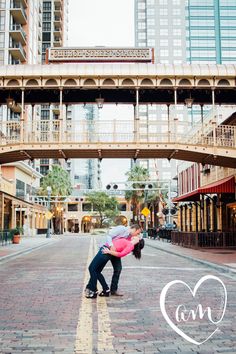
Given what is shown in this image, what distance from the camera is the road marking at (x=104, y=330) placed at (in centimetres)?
515

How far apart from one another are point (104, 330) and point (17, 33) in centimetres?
5924

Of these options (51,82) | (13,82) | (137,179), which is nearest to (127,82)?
(51,82)

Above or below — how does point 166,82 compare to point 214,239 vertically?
above

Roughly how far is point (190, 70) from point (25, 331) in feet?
52.2

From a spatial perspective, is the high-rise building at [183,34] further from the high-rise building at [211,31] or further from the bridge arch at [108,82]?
the bridge arch at [108,82]

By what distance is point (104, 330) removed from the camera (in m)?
6.01

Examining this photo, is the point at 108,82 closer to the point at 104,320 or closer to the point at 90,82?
the point at 90,82

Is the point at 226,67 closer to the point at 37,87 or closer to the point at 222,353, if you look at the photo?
the point at 37,87

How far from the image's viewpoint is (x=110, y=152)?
20.5m

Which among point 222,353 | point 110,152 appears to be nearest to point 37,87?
point 110,152

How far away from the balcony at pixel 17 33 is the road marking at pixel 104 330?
57225 mm

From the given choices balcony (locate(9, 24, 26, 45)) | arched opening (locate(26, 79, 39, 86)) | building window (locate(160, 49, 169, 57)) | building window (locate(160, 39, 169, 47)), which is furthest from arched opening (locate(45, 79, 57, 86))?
building window (locate(160, 39, 169, 47))

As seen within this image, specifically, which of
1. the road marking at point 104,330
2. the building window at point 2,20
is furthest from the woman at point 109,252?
the building window at point 2,20

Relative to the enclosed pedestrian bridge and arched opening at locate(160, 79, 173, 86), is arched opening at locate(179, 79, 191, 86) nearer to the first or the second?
the enclosed pedestrian bridge
